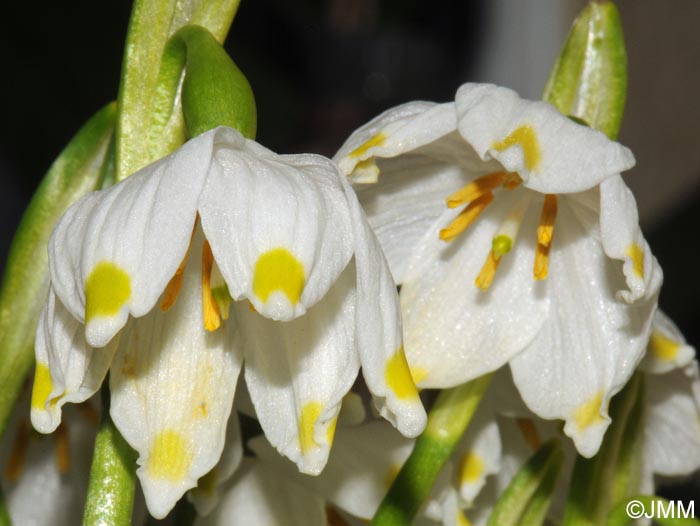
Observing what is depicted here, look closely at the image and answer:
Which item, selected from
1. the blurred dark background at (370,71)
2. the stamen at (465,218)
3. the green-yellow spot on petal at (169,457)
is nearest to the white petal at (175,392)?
the green-yellow spot on petal at (169,457)

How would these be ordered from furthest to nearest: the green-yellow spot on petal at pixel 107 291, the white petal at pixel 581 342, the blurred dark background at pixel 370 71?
the blurred dark background at pixel 370 71
the white petal at pixel 581 342
the green-yellow spot on petal at pixel 107 291

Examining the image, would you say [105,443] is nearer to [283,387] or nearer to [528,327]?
[283,387]

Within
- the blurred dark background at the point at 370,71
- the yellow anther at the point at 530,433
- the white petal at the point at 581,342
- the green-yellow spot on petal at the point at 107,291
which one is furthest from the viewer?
the blurred dark background at the point at 370,71

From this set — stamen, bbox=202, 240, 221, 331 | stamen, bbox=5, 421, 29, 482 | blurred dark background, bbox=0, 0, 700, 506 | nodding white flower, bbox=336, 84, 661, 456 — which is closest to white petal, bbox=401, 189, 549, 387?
nodding white flower, bbox=336, 84, 661, 456

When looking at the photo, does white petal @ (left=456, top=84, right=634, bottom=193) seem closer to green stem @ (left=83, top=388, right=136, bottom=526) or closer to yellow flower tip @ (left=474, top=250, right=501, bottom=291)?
yellow flower tip @ (left=474, top=250, right=501, bottom=291)

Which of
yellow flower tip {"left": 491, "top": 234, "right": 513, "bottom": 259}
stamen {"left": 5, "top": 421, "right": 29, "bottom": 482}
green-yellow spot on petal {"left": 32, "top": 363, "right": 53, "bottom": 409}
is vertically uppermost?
green-yellow spot on petal {"left": 32, "top": 363, "right": 53, "bottom": 409}

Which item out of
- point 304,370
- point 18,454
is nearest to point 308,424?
point 304,370

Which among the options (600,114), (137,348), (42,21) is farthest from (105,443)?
(42,21)

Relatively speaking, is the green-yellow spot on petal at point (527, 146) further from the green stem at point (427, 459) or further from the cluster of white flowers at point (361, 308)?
the green stem at point (427, 459)
